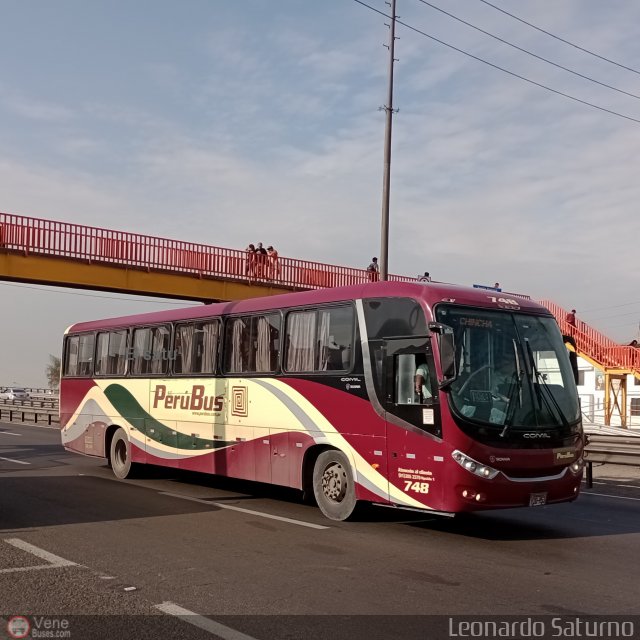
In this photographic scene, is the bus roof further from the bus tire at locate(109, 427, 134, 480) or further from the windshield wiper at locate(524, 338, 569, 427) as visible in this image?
the bus tire at locate(109, 427, 134, 480)

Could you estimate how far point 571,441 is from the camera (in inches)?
391

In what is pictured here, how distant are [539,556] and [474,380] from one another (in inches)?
82.4

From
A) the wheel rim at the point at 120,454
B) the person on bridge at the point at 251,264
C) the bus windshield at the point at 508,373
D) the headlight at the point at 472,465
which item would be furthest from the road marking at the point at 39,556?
the person on bridge at the point at 251,264

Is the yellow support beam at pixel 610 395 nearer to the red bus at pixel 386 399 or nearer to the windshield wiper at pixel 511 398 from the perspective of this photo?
the red bus at pixel 386 399

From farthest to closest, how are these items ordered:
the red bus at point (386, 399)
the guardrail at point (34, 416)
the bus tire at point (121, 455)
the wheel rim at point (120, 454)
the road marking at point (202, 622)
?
the guardrail at point (34, 416) < the wheel rim at point (120, 454) < the bus tire at point (121, 455) < the red bus at point (386, 399) < the road marking at point (202, 622)

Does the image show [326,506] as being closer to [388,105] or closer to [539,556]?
[539,556]

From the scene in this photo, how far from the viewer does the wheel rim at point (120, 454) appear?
53.3 ft

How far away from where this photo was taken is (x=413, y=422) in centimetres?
963

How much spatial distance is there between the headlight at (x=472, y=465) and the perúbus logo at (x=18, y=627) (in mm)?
4927

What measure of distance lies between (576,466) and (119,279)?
58.3 feet

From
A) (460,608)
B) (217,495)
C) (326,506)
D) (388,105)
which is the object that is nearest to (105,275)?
(388,105)

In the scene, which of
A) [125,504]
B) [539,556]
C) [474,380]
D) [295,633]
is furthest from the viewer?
A: [125,504]

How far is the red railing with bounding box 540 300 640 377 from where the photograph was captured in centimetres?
3378

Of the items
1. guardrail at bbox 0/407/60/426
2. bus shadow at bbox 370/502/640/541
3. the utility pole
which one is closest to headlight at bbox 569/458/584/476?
bus shadow at bbox 370/502/640/541
